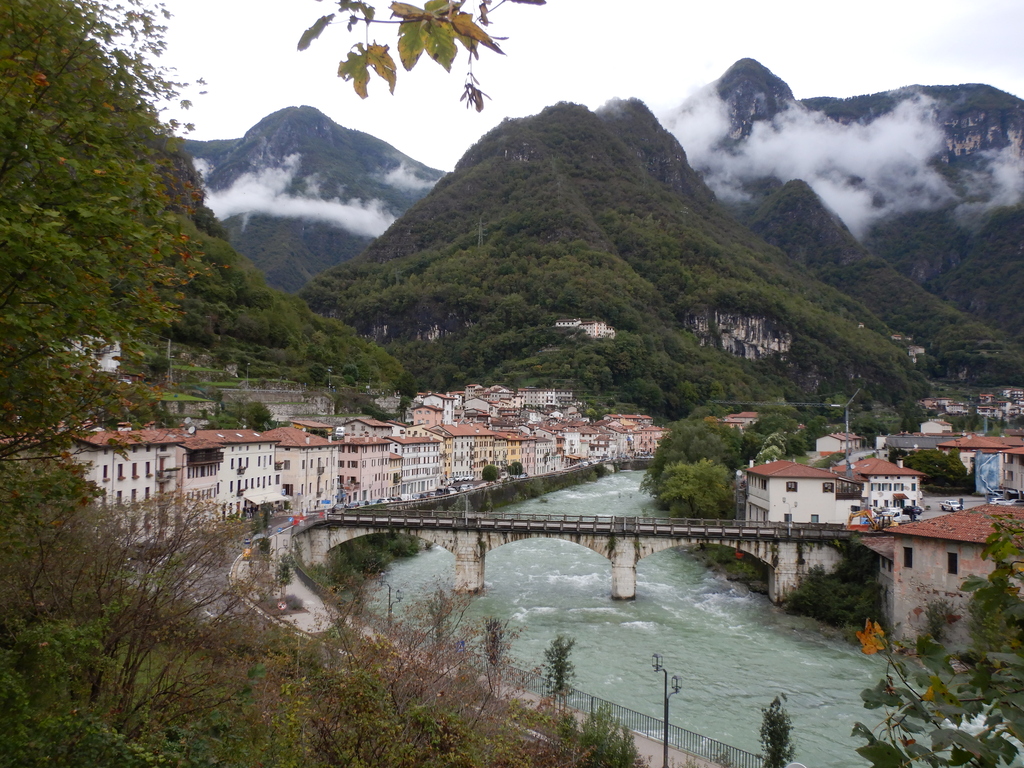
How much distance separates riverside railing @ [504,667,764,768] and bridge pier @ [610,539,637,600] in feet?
36.8

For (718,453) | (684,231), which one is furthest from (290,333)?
(684,231)

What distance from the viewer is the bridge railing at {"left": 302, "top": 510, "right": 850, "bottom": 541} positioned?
3016 cm

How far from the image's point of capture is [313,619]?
2111cm

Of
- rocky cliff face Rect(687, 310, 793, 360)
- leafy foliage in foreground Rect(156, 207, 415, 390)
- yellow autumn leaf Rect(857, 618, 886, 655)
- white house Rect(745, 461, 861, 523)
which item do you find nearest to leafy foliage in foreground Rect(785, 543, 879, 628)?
white house Rect(745, 461, 861, 523)

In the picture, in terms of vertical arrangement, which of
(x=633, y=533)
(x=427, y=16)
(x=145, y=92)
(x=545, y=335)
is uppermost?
(x=545, y=335)

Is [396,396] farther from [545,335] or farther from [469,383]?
[545,335]

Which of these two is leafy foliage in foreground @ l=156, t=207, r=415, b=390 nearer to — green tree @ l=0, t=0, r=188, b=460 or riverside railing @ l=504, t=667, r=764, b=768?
riverside railing @ l=504, t=667, r=764, b=768

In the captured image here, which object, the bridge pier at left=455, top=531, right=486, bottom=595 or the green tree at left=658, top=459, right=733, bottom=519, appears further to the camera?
the green tree at left=658, top=459, right=733, bottom=519

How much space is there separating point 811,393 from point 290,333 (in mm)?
118496

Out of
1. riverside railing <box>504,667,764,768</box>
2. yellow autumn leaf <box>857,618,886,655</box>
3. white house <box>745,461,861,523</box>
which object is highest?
yellow autumn leaf <box>857,618,886,655</box>

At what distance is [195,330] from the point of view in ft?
188

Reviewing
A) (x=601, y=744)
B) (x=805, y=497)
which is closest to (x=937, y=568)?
(x=805, y=497)

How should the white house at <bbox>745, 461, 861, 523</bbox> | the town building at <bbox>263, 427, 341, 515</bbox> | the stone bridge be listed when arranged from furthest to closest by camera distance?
the town building at <bbox>263, 427, 341, 515</bbox> < the white house at <bbox>745, 461, 861, 523</bbox> < the stone bridge

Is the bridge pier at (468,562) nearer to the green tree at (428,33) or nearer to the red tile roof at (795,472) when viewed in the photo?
the red tile roof at (795,472)
